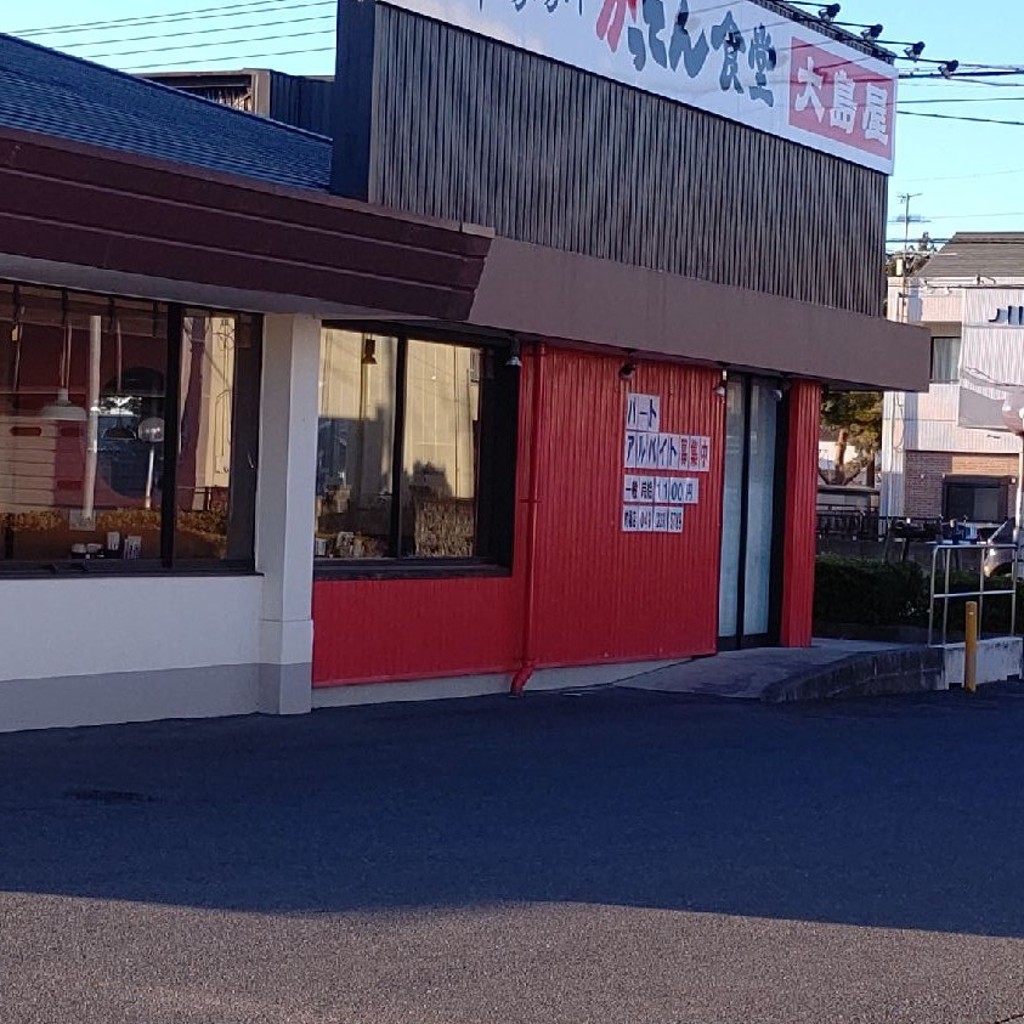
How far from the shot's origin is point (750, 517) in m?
20.2

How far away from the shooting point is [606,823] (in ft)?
35.5

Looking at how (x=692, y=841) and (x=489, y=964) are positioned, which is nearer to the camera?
(x=489, y=964)

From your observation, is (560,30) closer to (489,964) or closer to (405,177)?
(405,177)

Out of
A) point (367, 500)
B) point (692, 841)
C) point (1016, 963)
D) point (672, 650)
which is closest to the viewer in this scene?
point (1016, 963)

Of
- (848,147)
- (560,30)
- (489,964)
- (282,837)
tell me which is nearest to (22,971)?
(489,964)

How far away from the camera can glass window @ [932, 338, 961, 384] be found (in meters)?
54.9

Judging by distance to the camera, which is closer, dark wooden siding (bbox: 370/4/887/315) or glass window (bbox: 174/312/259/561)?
glass window (bbox: 174/312/259/561)

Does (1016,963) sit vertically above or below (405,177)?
below

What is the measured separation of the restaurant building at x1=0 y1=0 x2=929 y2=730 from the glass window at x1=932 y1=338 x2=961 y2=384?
35076mm

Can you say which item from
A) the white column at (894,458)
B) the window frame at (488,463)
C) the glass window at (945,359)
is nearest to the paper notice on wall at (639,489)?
the window frame at (488,463)

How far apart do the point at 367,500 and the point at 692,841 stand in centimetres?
593

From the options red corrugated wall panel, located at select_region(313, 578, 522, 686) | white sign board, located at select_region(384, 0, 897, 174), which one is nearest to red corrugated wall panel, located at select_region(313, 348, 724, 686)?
red corrugated wall panel, located at select_region(313, 578, 522, 686)

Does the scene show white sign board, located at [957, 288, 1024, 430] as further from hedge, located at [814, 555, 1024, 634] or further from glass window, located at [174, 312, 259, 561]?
glass window, located at [174, 312, 259, 561]

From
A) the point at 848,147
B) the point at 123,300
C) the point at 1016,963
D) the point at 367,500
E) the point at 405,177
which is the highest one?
the point at 848,147
